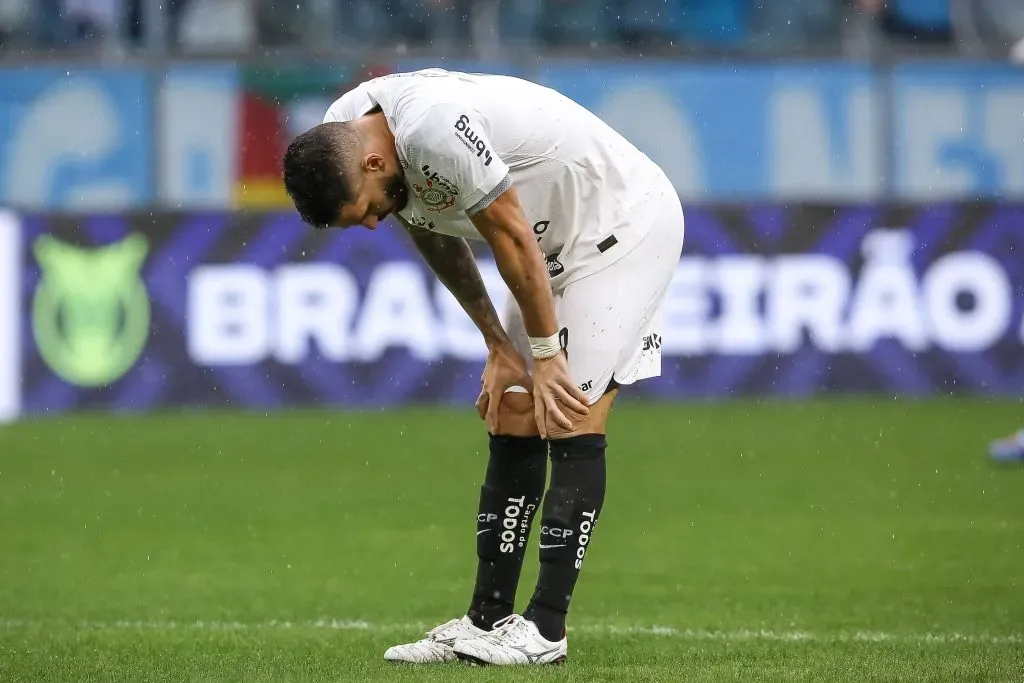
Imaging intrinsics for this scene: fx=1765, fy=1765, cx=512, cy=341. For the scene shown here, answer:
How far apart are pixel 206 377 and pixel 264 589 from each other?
637 cm

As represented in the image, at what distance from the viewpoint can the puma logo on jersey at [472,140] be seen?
4844 mm

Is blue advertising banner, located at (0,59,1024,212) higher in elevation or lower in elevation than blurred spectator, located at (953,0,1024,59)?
lower

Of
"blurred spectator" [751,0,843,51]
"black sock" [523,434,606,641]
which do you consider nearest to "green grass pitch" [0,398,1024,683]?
"black sock" [523,434,606,641]

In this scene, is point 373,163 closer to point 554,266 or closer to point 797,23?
point 554,266

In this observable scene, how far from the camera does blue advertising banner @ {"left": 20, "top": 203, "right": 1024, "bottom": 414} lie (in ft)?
42.8

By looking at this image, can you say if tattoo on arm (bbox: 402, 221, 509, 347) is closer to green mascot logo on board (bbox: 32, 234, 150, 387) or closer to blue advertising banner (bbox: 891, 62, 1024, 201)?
green mascot logo on board (bbox: 32, 234, 150, 387)

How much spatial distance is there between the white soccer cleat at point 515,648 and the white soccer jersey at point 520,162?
104 centimetres

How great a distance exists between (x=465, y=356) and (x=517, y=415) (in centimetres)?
792

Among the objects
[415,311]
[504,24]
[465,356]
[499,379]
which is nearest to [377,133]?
[499,379]

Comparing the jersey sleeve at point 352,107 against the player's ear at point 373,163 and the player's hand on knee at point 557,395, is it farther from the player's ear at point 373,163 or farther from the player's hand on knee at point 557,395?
the player's hand on knee at point 557,395

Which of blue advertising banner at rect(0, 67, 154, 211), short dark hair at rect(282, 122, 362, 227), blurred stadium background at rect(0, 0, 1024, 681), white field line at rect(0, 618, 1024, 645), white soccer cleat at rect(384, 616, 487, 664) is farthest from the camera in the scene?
blue advertising banner at rect(0, 67, 154, 211)

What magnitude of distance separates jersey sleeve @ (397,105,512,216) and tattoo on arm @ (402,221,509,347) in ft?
2.27

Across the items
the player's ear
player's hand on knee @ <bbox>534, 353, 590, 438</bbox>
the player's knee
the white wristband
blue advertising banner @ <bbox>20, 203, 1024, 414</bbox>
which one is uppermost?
the player's ear

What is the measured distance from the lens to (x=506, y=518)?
5.48 m
